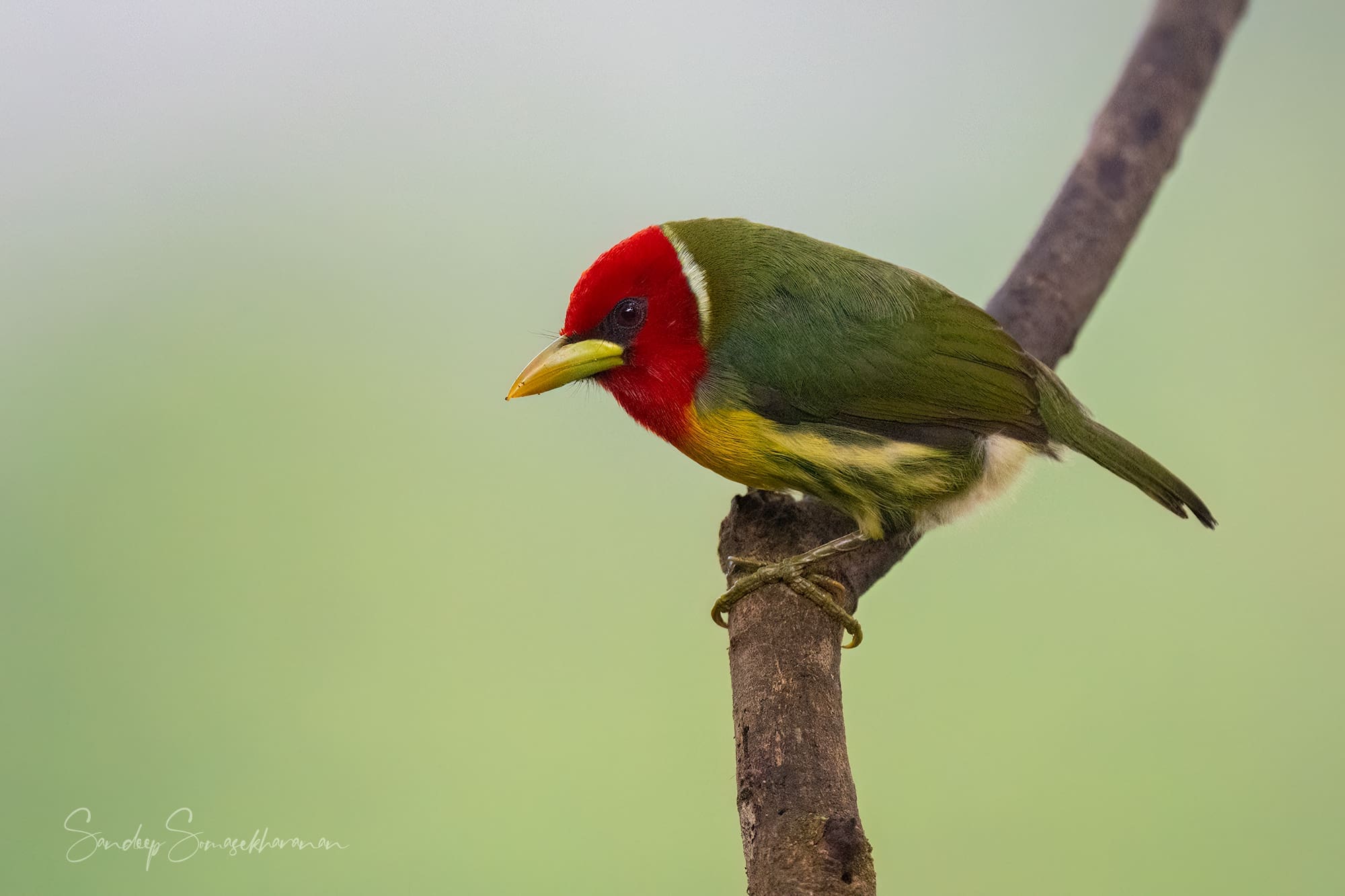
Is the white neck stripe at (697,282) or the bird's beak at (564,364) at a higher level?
the white neck stripe at (697,282)

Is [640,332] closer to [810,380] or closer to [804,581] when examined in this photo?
[810,380]

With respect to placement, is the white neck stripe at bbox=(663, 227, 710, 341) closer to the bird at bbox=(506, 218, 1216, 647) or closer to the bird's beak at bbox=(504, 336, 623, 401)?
the bird at bbox=(506, 218, 1216, 647)

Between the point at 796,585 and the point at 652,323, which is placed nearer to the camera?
the point at 796,585

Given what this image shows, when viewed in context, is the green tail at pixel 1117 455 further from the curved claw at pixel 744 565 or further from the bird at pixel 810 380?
the curved claw at pixel 744 565

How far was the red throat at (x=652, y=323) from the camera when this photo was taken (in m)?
1.80

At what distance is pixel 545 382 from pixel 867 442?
20.0 inches

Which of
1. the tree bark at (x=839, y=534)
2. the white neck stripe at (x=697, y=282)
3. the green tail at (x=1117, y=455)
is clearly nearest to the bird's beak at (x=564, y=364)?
the white neck stripe at (x=697, y=282)

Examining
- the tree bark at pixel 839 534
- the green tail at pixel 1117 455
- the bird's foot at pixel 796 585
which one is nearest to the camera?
the tree bark at pixel 839 534

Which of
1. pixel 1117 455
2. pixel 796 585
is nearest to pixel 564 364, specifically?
pixel 796 585

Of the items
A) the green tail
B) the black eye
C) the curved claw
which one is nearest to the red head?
the black eye

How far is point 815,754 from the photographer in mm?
1370

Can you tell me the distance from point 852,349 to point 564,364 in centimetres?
45

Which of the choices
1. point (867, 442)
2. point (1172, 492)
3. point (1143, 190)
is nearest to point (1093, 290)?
point (1143, 190)

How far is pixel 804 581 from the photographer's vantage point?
1.69 metres
